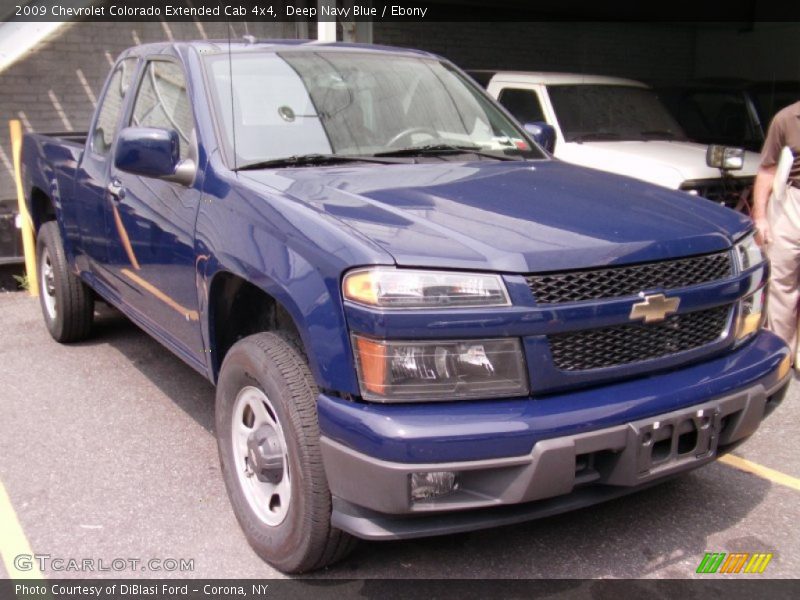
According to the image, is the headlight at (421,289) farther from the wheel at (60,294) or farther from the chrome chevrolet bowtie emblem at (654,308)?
the wheel at (60,294)

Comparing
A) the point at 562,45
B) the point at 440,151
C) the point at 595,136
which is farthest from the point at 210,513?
the point at 562,45

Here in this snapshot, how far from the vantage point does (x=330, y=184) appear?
3.04 metres

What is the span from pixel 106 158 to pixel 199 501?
207 cm

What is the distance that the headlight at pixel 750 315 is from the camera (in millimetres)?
2991

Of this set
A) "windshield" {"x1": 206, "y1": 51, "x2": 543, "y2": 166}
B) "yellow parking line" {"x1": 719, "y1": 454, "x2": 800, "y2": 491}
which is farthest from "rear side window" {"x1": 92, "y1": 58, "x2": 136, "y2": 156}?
"yellow parking line" {"x1": 719, "y1": 454, "x2": 800, "y2": 491}

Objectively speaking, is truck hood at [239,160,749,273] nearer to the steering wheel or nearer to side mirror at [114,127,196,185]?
the steering wheel

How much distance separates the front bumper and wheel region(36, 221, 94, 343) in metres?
3.56

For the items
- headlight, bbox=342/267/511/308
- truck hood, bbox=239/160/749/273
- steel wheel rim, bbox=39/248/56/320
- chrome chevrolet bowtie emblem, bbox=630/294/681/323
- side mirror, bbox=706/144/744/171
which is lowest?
steel wheel rim, bbox=39/248/56/320

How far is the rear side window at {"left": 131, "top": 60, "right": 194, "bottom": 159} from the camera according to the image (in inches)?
146

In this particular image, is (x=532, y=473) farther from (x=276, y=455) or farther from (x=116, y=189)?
(x=116, y=189)

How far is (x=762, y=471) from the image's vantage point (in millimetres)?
3789

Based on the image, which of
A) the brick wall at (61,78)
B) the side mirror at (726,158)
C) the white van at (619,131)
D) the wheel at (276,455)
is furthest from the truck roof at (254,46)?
the brick wall at (61,78)

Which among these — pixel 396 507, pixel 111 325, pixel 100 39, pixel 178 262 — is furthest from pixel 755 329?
pixel 100 39

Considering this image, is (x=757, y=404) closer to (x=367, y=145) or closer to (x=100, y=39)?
(x=367, y=145)
